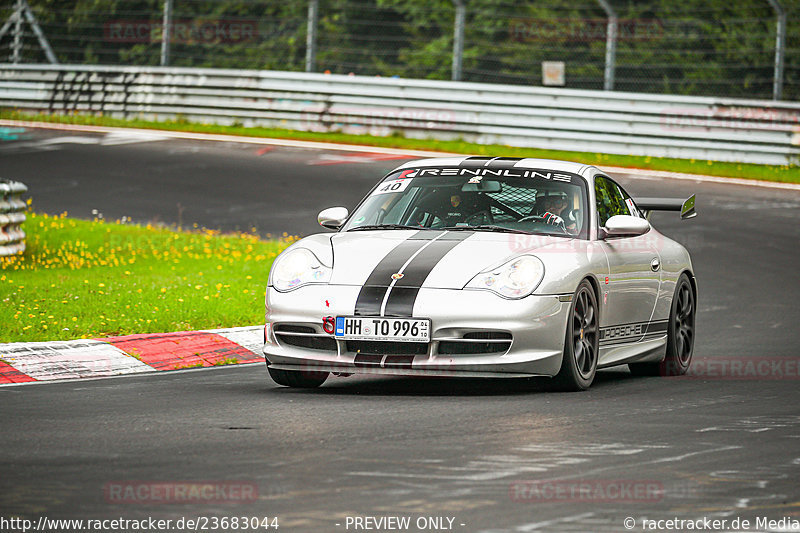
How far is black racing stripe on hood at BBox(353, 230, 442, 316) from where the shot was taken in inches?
320

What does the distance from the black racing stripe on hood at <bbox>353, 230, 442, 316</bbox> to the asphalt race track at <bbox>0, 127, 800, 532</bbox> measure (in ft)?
1.74

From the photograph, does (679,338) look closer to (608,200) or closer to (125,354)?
(608,200)

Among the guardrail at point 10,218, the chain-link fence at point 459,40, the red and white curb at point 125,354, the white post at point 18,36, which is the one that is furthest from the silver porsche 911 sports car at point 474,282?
the white post at point 18,36

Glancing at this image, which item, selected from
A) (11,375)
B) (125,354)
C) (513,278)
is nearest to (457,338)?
(513,278)

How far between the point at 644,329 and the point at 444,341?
2.17 meters

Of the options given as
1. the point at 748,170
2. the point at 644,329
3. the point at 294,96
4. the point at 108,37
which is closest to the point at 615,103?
the point at 748,170

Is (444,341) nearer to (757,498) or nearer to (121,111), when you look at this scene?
(757,498)

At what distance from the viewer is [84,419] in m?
7.26

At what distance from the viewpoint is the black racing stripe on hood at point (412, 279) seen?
8062mm

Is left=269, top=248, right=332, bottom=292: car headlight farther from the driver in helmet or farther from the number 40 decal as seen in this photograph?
the driver in helmet

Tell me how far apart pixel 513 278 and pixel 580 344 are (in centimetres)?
71

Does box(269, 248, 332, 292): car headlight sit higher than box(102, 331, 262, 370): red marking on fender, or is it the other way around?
box(269, 248, 332, 292): car headlight

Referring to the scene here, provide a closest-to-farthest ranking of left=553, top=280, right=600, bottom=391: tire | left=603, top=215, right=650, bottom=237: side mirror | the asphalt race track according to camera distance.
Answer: the asphalt race track
left=553, top=280, right=600, bottom=391: tire
left=603, top=215, right=650, bottom=237: side mirror

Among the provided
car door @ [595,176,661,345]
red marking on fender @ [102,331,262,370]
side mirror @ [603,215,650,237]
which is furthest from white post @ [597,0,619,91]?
side mirror @ [603,215,650,237]
